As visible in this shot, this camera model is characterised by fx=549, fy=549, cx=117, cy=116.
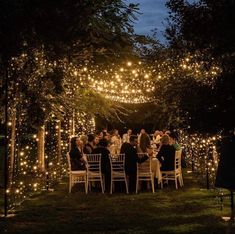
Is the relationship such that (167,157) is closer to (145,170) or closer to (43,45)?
(145,170)

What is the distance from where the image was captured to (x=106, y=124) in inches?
1422

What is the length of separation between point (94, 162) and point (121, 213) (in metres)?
3.63

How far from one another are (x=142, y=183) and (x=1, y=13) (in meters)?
6.08

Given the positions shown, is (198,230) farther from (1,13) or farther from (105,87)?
(105,87)

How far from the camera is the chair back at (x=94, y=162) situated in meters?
14.4

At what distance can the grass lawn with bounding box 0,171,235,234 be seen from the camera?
374 inches

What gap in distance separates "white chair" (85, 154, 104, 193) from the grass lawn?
0.48 metres

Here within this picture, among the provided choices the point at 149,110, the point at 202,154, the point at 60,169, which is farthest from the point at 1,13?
the point at 149,110

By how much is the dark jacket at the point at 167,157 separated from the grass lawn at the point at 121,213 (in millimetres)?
833

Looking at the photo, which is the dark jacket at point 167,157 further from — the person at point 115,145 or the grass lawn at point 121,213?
the person at point 115,145

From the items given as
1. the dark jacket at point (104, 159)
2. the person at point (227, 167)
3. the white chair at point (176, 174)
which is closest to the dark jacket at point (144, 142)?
the white chair at point (176, 174)

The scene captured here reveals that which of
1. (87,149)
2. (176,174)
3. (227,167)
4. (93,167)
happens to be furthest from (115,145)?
(227,167)

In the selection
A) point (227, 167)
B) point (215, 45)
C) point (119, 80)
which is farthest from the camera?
point (119, 80)

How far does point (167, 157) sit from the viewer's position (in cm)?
1490
